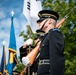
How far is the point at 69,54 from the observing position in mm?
14188

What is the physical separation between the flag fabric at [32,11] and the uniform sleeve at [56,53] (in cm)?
284

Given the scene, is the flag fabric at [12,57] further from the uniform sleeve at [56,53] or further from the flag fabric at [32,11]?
the uniform sleeve at [56,53]

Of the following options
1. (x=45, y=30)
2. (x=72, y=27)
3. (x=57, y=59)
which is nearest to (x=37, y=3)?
(x=45, y=30)

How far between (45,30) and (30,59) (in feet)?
1.45

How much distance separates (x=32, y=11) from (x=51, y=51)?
3.61 metres

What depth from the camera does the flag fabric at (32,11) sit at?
268 inches

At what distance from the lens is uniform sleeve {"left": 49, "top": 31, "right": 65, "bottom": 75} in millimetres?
3618

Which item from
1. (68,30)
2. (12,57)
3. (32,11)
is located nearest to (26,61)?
(32,11)

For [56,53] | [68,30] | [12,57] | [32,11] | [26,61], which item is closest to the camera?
[56,53]

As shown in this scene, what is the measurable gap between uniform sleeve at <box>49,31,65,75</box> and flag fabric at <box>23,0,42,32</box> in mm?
2839

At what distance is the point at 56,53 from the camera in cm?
370

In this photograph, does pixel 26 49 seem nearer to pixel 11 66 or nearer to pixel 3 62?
pixel 11 66

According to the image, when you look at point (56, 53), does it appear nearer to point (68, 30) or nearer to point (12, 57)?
point (12, 57)

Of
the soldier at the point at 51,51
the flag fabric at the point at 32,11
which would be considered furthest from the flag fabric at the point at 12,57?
the soldier at the point at 51,51
